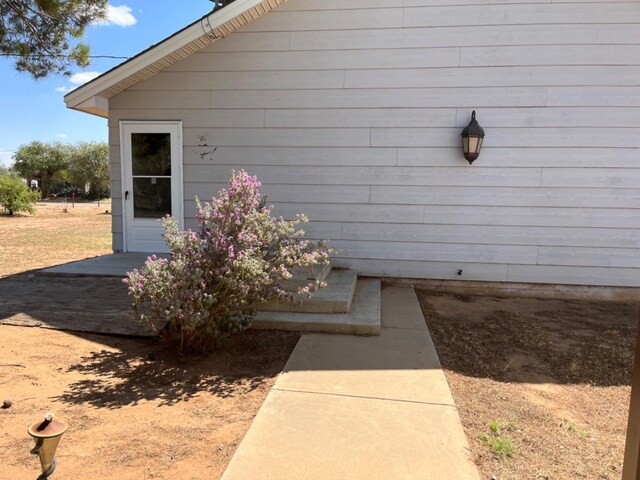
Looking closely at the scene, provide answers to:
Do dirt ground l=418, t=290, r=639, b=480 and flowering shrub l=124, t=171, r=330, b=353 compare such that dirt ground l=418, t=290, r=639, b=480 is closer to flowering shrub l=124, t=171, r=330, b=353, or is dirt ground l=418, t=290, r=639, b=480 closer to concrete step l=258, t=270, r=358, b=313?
concrete step l=258, t=270, r=358, b=313

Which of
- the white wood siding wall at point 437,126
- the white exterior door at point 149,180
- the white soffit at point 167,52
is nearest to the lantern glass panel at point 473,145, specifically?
the white wood siding wall at point 437,126

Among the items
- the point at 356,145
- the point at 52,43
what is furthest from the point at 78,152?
the point at 356,145

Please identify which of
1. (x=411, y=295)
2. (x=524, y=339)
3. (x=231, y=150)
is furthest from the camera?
(x=231, y=150)

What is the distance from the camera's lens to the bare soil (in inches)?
84.8

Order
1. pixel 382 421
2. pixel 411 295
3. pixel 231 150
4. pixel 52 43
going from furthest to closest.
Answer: pixel 52 43, pixel 231 150, pixel 411 295, pixel 382 421

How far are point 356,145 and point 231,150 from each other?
68.9 inches

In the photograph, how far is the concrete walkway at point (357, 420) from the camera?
2133 mm

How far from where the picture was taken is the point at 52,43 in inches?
291

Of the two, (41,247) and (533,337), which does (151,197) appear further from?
(533,337)

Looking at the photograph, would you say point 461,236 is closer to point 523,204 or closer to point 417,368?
point 523,204

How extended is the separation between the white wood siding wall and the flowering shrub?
2.50 metres

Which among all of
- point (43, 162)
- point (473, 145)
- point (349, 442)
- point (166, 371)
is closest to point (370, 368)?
point (349, 442)

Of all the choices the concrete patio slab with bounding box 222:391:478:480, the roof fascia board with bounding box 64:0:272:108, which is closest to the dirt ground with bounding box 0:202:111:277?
the roof fascia board with bounding box 64:0:272:108

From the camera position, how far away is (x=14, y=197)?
17156 mm
